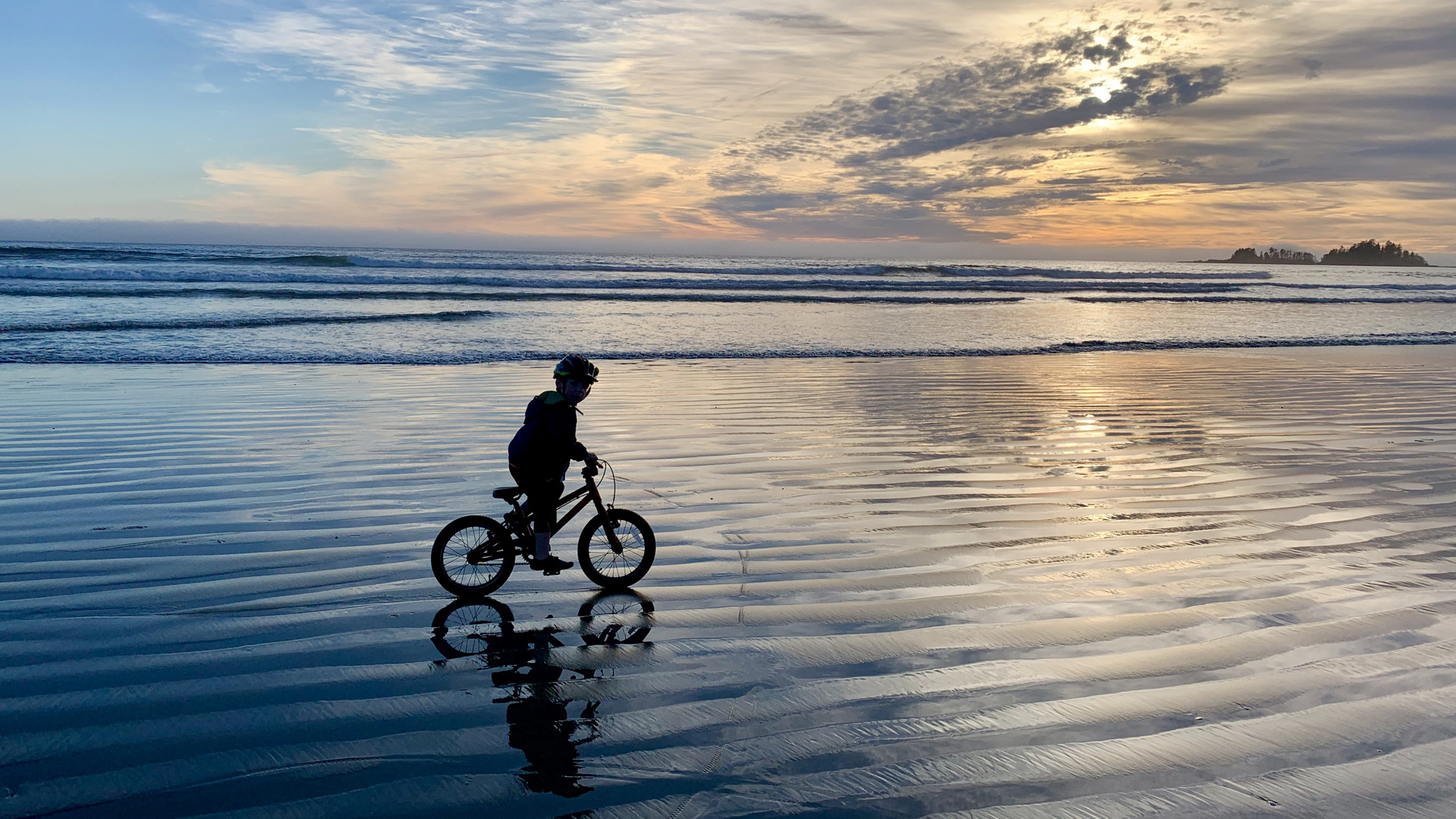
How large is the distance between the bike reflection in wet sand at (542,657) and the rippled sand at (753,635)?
2 centimetres

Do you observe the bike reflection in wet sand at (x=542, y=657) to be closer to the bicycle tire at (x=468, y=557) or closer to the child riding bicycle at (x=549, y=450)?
the bicycle tire at (x=468, y=557)

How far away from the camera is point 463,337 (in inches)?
826

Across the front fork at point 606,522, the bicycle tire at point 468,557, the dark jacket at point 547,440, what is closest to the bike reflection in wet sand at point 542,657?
the bicycle tire at point 468,557

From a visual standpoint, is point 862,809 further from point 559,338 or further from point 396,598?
point 559,338

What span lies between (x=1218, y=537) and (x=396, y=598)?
5.48m

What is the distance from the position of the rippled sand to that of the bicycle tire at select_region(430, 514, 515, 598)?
0.76 feet

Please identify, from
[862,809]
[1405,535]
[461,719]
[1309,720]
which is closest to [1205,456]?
[1405,535]

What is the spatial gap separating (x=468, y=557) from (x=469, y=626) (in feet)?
1.79

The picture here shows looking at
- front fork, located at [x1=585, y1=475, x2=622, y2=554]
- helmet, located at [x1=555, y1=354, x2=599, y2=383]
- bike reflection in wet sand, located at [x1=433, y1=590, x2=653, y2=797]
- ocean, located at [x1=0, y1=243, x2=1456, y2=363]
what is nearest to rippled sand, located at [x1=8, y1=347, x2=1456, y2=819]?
bike reflection in wet sand, located at [x1=433, y1=590, x2=653, y2=797]

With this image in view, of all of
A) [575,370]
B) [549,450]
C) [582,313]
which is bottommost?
[549,450]

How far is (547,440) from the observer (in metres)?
5.26

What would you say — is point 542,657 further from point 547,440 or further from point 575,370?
point 575,370

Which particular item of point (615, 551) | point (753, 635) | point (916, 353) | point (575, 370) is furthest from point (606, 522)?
point (916, 353)

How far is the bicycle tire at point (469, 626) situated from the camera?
4.43 m
